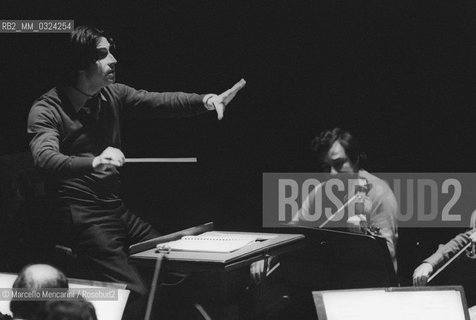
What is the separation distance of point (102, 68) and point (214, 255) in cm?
138

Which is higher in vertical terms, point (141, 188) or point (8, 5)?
point (8, 5)

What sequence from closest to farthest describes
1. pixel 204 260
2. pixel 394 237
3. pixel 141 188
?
pixel 204 260
pixel 141 188
pixel 394 237

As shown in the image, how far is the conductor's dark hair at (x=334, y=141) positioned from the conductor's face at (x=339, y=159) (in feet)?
0.06

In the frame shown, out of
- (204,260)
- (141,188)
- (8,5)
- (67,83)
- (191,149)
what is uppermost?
(8,5)

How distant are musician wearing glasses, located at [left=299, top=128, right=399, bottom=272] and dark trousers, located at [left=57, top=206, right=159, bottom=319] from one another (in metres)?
1.20

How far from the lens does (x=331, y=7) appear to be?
4090 mm

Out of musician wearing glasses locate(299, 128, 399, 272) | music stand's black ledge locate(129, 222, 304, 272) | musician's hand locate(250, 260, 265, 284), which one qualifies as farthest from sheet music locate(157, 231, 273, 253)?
musician wearing glasses locate(299, 128, 399, 272)

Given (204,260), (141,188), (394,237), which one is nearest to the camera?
(204,260)

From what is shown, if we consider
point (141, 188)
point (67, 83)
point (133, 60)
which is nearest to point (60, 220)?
point (141, 188)

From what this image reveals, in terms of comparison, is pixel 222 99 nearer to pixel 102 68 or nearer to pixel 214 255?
pixel 102 68

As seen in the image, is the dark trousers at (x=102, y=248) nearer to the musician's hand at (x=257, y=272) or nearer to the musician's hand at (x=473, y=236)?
the musician's hand at (x=257, y=272)

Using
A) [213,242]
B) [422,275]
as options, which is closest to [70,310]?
[213,242]

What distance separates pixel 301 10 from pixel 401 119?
950 mm

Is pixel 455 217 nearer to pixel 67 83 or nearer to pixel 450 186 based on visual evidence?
pixel 450 186
